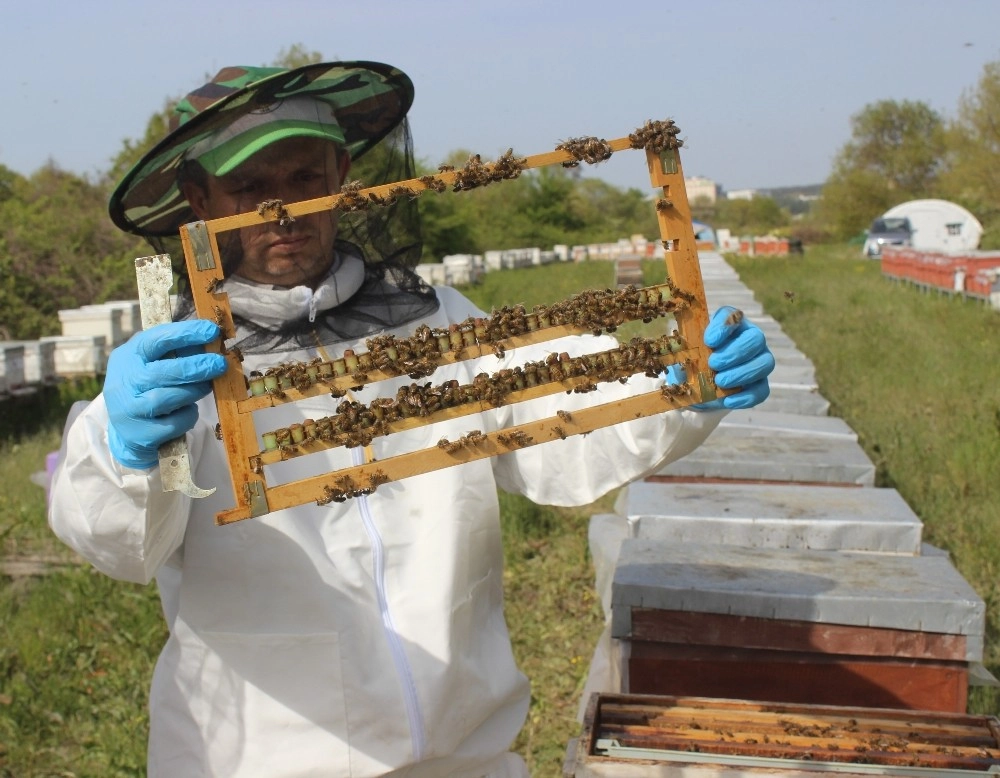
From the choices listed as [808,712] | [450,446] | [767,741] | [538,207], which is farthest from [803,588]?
[538,207]

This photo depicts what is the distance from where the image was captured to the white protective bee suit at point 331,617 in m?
2.03

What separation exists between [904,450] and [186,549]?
5.58 meters

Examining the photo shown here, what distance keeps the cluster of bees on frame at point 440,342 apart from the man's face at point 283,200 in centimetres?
41

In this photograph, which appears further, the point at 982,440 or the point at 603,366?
the point at 982,440

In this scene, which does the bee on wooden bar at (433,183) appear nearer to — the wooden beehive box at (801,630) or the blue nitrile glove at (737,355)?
the blue nitrile glove at (737,355)

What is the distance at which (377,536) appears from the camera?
2.08 metres

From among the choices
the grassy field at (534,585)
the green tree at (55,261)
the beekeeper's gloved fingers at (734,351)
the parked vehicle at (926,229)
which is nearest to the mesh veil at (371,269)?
the beekeeper's gloved fingers at (734,351)

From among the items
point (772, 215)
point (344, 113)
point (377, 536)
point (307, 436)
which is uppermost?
point (344, 113)

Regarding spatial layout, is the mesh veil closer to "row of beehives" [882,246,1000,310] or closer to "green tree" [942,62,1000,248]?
"row of beehives" [882,246,1000,310]

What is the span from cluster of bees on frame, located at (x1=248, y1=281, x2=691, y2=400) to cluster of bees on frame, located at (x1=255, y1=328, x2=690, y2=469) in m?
0.04

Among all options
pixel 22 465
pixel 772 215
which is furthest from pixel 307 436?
pixel 772 215

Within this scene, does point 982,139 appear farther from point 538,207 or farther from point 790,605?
point 790,605

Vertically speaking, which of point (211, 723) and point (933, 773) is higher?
point (211, 723)

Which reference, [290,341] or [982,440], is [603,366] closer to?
[290,341]
